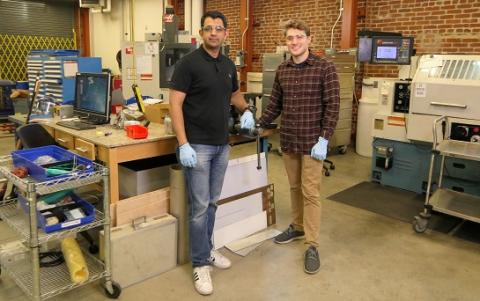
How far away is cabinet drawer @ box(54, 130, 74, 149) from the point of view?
8.99 ft

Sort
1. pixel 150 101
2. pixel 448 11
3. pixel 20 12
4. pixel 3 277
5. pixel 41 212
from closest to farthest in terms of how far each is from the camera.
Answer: pixel 41 212 → pixel 3 277 → pixel 150 101 → pixel 448 11 → pixel 20 12

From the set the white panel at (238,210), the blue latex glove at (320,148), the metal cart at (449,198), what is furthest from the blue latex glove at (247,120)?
the metal cart at (449,198)

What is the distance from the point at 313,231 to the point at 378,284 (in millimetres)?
492

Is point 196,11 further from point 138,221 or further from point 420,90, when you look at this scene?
point 138,221

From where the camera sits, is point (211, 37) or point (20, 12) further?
point (20, 12)

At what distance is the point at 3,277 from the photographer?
241cm

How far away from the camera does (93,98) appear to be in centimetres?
293

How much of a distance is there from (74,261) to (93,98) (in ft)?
4.07

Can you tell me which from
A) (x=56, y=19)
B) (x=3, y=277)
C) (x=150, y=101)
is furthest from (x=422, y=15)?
(x=56, y=19)

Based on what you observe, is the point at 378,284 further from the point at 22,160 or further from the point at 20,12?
the point at 20,12

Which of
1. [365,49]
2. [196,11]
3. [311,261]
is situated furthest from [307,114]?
[196,11]

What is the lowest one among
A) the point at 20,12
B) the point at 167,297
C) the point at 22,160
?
the point at 167,297

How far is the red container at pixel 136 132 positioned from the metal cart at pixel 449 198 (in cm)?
212

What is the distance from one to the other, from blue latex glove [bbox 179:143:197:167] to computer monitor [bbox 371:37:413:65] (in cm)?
276
